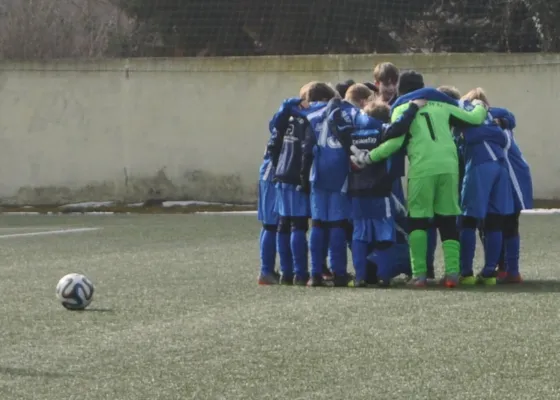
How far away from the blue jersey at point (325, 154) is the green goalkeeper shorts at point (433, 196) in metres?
0.56

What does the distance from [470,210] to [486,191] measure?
19cm

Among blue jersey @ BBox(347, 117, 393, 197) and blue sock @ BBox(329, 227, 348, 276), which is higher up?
blue jersey @ BBox(347, 117, 393, 197)

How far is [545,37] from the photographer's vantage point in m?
21.4

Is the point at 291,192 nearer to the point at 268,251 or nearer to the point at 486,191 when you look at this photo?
the point at 268,251

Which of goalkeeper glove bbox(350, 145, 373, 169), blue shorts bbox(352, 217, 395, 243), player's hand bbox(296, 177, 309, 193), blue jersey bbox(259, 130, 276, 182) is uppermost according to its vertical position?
goalkeeper glove bbox(350, 145, 373, 169)

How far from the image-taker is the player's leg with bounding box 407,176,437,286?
1109cm

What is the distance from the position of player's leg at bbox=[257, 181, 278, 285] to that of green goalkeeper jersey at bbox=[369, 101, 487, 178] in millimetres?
1141

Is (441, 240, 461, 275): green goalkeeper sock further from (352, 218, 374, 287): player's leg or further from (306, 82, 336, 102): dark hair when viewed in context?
(306, 82, 336, 102): dark hair

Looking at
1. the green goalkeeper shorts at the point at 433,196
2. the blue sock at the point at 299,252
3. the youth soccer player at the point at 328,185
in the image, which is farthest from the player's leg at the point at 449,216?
the blue sock at the point at 299,252

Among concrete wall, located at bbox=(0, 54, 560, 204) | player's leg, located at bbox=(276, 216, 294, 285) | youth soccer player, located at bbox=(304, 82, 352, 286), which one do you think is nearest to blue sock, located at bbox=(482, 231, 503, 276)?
youth soccer player, located at bbox=(304, 82, 352, 286)

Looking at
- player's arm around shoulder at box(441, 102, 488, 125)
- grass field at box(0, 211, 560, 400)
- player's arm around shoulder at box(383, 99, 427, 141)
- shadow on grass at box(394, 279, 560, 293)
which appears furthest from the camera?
player's arm around shoulder at box(441, 102, 488, 125)

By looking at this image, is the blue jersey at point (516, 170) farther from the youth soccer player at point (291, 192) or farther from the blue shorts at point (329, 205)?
the youth soccer player at point (291, 192)

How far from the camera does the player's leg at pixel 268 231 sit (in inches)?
463

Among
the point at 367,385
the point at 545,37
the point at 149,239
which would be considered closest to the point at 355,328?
the point at 367,385
